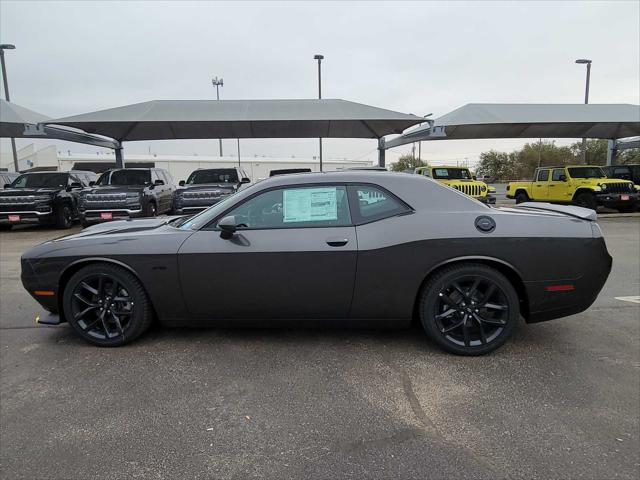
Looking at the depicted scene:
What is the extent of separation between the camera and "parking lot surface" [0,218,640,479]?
2.21 metres

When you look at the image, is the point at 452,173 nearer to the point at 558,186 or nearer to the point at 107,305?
the point at 558,186

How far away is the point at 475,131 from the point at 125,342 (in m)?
18.8

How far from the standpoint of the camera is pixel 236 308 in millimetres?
3477

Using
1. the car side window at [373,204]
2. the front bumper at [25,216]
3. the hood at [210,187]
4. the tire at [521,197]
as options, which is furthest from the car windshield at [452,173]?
the car side window at [373,204]

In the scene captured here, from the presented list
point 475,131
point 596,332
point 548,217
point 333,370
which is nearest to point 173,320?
point 333,370

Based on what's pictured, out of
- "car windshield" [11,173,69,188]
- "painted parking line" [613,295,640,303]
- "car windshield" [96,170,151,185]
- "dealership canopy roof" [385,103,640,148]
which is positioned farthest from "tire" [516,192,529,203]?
"car windshield" [11,173,69,188]

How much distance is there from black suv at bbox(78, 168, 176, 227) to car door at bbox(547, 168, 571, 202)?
46.9 ft

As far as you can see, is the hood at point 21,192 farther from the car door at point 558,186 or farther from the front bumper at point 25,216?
the car door at point 558,186

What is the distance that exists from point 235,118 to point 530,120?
11803 millimetres

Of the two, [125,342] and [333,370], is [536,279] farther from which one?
[125,342]

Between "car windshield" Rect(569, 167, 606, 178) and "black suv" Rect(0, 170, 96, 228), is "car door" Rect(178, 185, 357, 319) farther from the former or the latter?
"car windshield" Rect(569, 167, 606, 178)

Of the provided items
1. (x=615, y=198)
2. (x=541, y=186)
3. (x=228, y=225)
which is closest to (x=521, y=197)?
(x=541, y=186)

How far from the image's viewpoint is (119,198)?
11156 millimetres

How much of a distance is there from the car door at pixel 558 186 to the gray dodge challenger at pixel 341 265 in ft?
45.7
